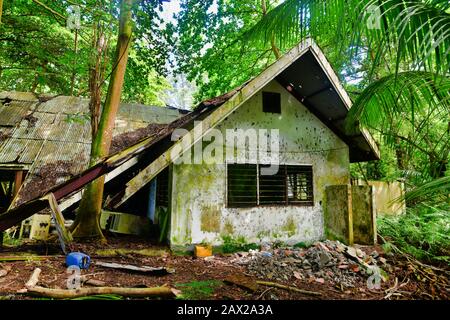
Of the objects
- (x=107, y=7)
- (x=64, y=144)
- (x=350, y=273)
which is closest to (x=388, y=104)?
(x=350, y=273)

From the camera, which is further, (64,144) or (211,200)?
(64,144)

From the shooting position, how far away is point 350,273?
5426 millimetres

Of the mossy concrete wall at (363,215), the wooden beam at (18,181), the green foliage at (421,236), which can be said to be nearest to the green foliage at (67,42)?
the wooden beam at (18,181)

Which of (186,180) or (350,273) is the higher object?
(186,180)

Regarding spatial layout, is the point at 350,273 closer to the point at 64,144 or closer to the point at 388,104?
the point at 388,104

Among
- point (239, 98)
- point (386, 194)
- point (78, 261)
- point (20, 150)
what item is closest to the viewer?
point (78, 261)

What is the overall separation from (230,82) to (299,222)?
9.15m

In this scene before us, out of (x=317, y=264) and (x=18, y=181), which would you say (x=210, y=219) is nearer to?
(x=317, y=264)

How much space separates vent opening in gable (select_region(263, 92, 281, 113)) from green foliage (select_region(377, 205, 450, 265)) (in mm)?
4450

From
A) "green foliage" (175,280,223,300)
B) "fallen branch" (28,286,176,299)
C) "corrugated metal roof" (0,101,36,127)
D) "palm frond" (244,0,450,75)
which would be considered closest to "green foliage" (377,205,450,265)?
"green foliage" (175,280,223,300)

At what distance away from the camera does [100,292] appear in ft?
12.7

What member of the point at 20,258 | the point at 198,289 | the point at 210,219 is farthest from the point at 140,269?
the point at 20,258

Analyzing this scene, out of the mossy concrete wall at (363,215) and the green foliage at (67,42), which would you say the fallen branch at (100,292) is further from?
the mossy concrete wall at (363,215)

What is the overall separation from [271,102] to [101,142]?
469cm
